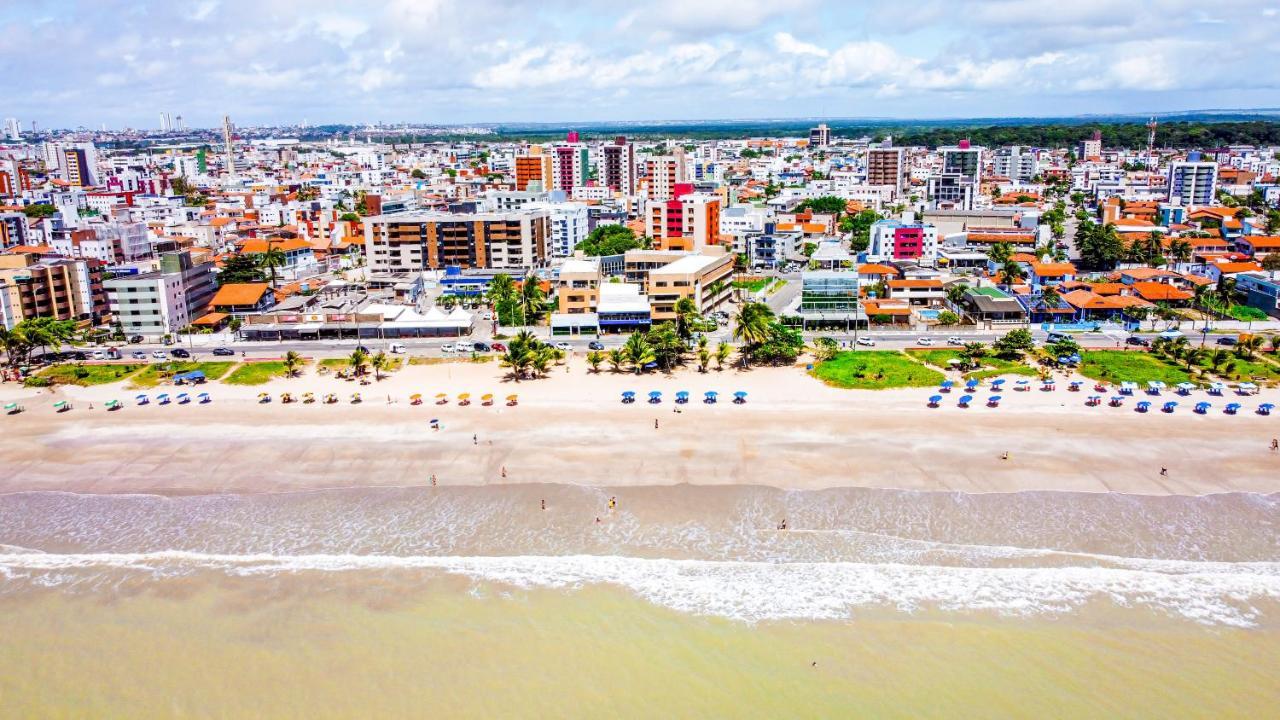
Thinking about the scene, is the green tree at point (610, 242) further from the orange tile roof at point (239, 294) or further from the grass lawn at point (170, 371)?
the grass lawn at point (170, 371)

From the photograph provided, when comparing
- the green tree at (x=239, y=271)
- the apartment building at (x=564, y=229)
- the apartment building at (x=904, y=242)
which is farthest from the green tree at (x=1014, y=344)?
the green tree at (x=239, y=271)

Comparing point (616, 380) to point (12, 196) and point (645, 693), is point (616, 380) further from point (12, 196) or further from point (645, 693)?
point (12, 196)

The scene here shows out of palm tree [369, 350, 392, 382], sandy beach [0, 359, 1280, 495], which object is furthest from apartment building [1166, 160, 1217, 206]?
palm tree [369, 350, 392, 382]

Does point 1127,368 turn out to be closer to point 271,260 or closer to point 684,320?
point 684,320

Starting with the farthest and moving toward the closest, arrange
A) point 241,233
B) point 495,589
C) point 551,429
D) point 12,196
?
point 12,196
point 241,233
point 551,429
point 495,589

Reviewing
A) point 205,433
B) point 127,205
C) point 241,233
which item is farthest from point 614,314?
point 127,205

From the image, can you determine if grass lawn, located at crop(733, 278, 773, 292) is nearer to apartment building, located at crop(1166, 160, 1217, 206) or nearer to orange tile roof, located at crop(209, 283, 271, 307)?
orange tile roof, located at crop(209, 283, 271, 307)
